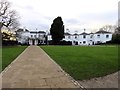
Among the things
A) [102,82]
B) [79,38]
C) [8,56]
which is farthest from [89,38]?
[102,82]

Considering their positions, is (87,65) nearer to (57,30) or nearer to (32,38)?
(57,30)

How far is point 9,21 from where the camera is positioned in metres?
55.8

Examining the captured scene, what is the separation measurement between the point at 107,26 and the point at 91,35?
16.6 m

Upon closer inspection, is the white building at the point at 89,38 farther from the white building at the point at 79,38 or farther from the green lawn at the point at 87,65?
the green lawn at the point at 87,65

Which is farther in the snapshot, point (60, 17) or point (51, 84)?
point (60, 17)

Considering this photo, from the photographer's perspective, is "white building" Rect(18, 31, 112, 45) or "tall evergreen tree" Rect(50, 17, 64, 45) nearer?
"tall evergreen tree" Rect(50, 17, 64, 45)

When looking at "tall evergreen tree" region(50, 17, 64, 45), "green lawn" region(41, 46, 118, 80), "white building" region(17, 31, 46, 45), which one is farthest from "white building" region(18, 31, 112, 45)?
"green lawn" region(41, 46, 118, 80)

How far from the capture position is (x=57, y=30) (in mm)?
79125

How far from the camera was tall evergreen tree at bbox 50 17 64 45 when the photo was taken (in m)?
79.1

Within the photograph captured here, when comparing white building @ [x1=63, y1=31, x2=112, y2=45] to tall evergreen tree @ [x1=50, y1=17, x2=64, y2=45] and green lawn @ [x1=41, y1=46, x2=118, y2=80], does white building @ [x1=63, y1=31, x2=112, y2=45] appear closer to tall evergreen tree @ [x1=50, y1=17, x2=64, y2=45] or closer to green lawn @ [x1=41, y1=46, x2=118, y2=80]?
tall evergreen tree @ [x1=50, y1=17, x2=64, y2=45]

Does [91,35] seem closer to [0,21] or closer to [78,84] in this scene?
[0,21]

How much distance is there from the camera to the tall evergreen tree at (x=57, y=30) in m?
79.1

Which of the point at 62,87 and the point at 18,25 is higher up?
the point at 18,25

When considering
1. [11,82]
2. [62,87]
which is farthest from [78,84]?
[11,82]
